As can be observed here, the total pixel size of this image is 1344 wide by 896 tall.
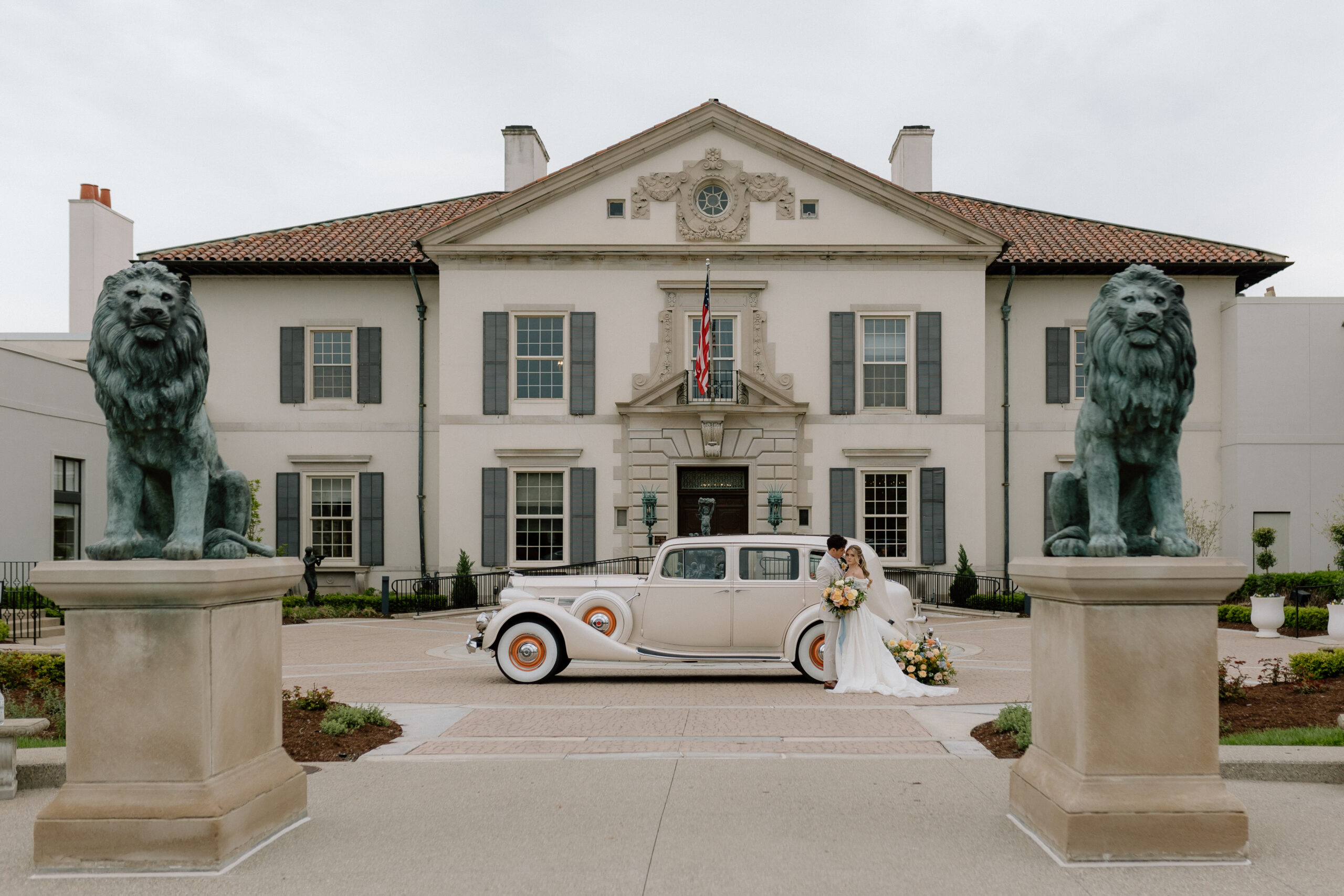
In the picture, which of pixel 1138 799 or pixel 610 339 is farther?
pixel 610 339

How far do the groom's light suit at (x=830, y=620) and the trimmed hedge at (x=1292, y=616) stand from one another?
9040mm

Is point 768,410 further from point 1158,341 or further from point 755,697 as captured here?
point 1158,341

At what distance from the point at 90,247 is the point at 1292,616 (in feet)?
108

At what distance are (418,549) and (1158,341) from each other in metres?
21.8

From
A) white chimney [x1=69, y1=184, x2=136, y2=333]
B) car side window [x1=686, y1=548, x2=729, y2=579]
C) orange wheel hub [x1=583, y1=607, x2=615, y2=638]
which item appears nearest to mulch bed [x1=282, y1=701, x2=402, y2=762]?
orange wheel hub [x1=583, y1=607, x2=615, y2=638]

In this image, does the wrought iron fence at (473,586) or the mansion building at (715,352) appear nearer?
the wrought iron fence at (473,586)

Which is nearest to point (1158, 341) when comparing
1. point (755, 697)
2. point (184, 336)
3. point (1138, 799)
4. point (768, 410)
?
point (1138, 799)

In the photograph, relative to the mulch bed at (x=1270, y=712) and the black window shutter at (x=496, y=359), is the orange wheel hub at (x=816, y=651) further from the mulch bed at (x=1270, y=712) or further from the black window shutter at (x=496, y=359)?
the black window shutter at (x=496, y=359)

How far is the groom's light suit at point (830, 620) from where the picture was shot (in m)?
11.6

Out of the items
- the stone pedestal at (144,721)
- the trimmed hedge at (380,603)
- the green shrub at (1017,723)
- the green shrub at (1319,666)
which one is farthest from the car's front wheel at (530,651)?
the trimmed hedge at (380,603)

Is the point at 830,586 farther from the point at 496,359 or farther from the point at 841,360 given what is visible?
the point at 496,359

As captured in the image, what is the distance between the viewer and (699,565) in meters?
12.5

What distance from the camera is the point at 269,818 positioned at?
5.40 m

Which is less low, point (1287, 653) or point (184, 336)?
point (184, 336)
